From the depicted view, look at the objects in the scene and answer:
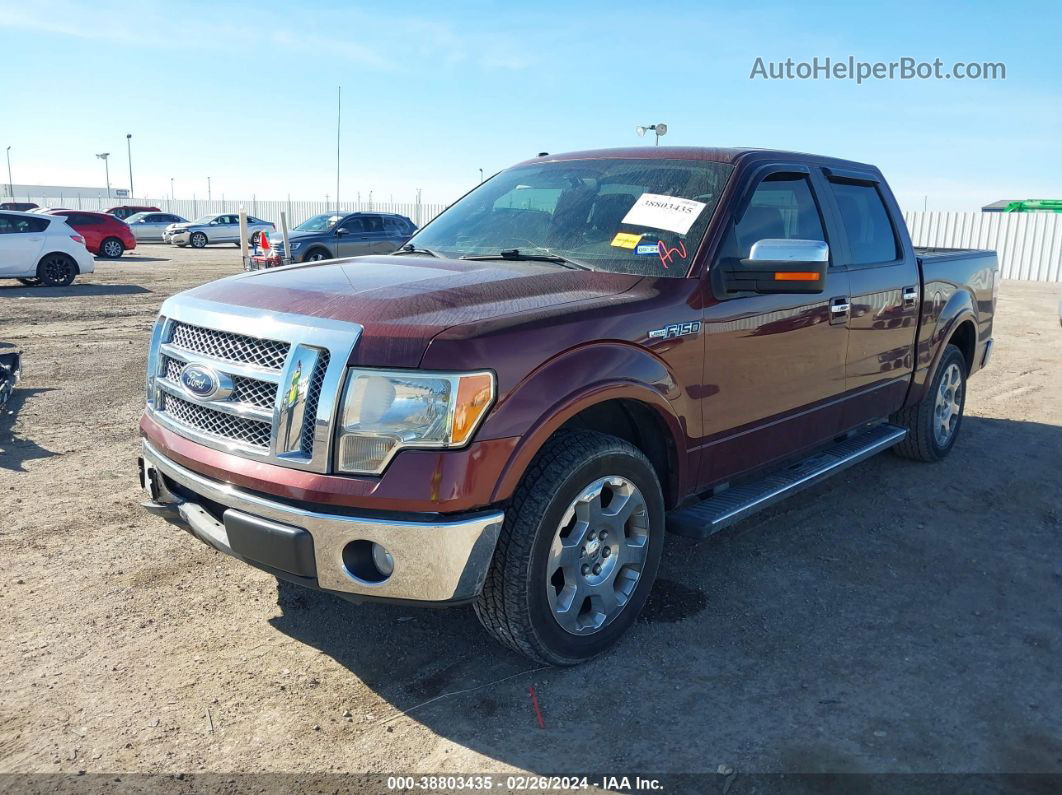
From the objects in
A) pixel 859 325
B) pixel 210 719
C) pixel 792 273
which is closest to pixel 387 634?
pixel 210 719

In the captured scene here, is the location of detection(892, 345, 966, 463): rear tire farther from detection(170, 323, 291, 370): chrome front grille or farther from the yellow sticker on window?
detection(170, 323, 291, 370): chrome front grille

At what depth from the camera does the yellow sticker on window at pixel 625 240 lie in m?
3.78

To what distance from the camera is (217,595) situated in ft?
12.6

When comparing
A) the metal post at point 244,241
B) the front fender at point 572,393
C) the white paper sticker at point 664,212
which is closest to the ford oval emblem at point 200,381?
the front fender at point 572,393

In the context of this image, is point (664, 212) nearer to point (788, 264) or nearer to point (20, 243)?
point (788, 264)

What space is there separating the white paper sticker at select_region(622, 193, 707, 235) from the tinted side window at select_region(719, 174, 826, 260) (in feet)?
0.60

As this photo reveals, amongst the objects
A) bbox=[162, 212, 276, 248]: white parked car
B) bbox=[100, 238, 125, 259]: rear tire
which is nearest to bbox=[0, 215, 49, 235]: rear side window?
bbox=[100, 238, 125, 259]: rear tire

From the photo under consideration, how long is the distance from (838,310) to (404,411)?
261cm

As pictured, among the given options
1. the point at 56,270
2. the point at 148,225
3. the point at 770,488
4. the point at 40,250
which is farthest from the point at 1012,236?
the point at 148,225

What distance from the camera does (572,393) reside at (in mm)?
2996

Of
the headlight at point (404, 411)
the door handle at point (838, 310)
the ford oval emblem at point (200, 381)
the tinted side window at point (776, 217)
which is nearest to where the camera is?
the headlight at point (404, 411)

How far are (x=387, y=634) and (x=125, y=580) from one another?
1315 millimetres

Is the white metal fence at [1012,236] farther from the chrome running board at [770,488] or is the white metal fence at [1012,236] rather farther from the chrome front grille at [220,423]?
the chrome front grille at [220,423]

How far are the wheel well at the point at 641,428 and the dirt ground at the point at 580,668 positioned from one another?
627 millimetres
